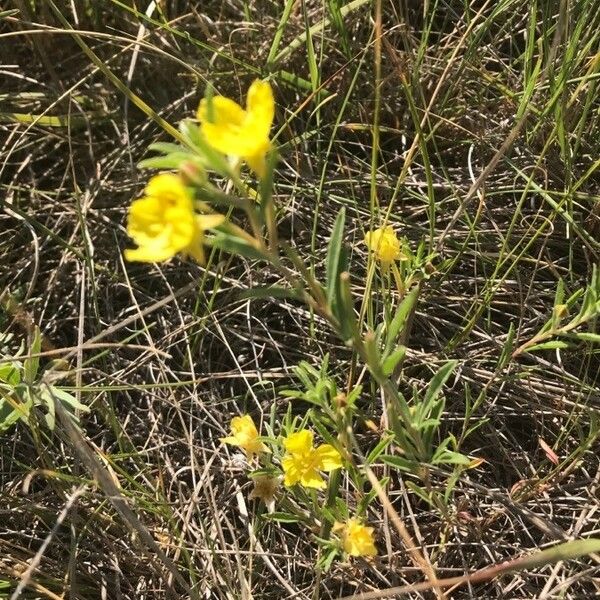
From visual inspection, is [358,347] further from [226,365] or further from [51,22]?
[51,22]

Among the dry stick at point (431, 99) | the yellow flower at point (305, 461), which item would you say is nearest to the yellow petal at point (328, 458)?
the yellow flower at point (305, 461)

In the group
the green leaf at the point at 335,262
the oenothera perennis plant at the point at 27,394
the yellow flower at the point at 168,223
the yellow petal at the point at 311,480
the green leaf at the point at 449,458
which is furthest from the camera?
the oenothera perennis plant at the point at 27,394

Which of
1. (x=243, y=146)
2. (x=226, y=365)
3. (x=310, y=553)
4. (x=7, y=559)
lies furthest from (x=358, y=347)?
(x=7, y=559)

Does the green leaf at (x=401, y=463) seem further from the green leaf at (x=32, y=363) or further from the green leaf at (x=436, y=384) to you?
the green leaf at (x=32, y=363)

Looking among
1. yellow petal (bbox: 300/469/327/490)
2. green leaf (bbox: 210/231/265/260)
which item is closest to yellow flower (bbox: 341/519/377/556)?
yellow petal (bbox: 300/469/327/490)

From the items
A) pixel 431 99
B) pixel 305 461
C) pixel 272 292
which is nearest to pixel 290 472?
pixel 305 461

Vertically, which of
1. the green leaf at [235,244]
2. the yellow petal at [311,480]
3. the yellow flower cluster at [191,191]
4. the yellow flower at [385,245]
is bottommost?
the yellow petal at [311,480]
